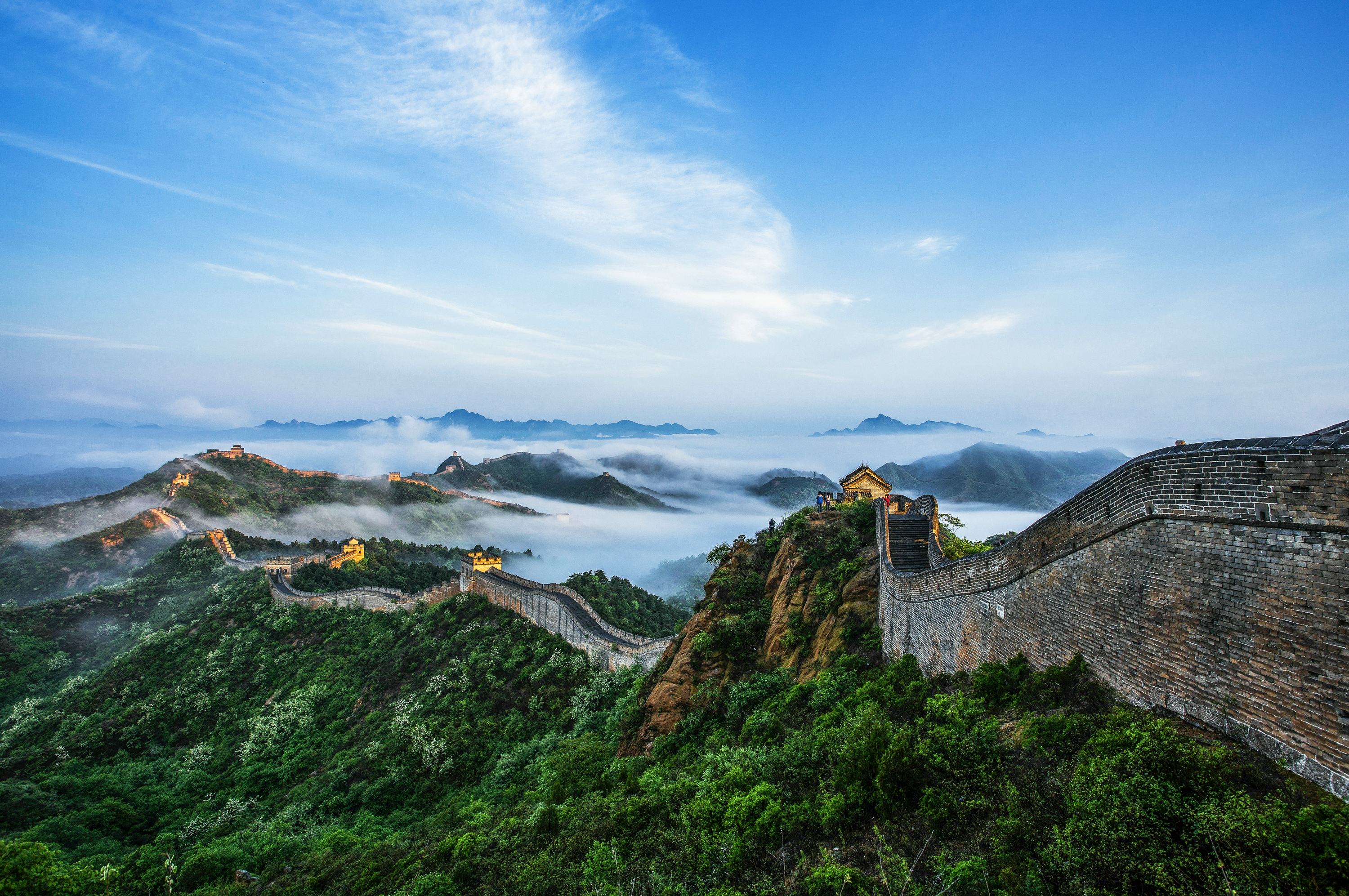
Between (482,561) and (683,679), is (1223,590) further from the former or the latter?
(482,561)

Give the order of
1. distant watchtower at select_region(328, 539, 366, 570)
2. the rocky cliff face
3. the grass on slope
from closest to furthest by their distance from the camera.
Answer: the rocky cliff face → distant watchtower at select_region(328, 539, 366, 570) → the grass on slope

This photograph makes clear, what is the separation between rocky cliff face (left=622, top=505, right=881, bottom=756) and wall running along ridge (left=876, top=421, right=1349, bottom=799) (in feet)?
25.1

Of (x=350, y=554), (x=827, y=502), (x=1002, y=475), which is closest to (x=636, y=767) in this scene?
(x=827, y=502)

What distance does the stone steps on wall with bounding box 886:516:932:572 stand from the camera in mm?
16828

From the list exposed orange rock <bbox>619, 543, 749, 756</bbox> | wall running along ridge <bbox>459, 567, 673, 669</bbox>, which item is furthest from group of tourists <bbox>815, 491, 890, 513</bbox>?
wall running along ridge <bbox>459, 567, 673, 669</bbox>

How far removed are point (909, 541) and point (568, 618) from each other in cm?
2319

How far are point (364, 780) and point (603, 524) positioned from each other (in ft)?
491

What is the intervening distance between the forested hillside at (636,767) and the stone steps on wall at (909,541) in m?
1.31

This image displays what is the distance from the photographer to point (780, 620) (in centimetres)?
1889

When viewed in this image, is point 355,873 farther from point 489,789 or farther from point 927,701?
point 927,701

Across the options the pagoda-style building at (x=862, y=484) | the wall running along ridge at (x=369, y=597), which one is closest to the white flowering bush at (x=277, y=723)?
the wall running along ridge at (x=369, y=597)

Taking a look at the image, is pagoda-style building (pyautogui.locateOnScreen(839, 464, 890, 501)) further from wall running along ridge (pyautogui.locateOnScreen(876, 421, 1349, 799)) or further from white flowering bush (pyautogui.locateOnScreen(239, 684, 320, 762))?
white flowering bush (pyautogui.locateOnScreen(239, 684, 320, 762))

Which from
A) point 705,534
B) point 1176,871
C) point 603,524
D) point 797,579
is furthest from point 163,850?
point 705,534

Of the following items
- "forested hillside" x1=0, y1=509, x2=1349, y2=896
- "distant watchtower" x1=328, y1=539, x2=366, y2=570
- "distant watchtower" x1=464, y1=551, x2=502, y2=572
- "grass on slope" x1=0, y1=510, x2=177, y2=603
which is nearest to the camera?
"forested hillside" x1=0, y1=509, x2=1349, y2=896
